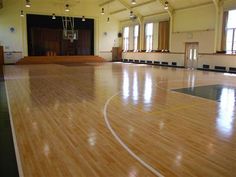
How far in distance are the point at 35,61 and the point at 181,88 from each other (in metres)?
19.6

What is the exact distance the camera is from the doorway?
21.3 m

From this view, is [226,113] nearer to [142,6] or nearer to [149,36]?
[142,6]

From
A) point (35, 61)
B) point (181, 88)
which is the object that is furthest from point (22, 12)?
point (181, 88)

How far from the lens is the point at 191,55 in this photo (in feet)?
71.5

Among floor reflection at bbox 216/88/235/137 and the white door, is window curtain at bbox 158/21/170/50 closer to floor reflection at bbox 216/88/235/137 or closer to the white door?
the white door

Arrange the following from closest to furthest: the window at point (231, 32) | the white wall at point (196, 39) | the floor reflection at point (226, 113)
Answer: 1. the floor reflection at point (226, 113)
2. the window at point (231, 32)
3. the white wall at point (196, 39)

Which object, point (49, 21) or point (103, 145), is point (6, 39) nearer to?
point (49, 21)

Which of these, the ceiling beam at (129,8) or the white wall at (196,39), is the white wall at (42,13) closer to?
the ceiling beam at (129,8)

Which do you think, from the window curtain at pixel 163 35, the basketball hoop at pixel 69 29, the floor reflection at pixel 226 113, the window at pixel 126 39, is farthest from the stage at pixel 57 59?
the floor reflection at pixel 226 113

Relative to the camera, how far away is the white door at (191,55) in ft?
70.0

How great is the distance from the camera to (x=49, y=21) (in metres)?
27.8

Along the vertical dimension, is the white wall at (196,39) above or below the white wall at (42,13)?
below

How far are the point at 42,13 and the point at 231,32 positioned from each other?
1890 cm

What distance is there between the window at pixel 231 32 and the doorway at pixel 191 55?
9.96 ft
